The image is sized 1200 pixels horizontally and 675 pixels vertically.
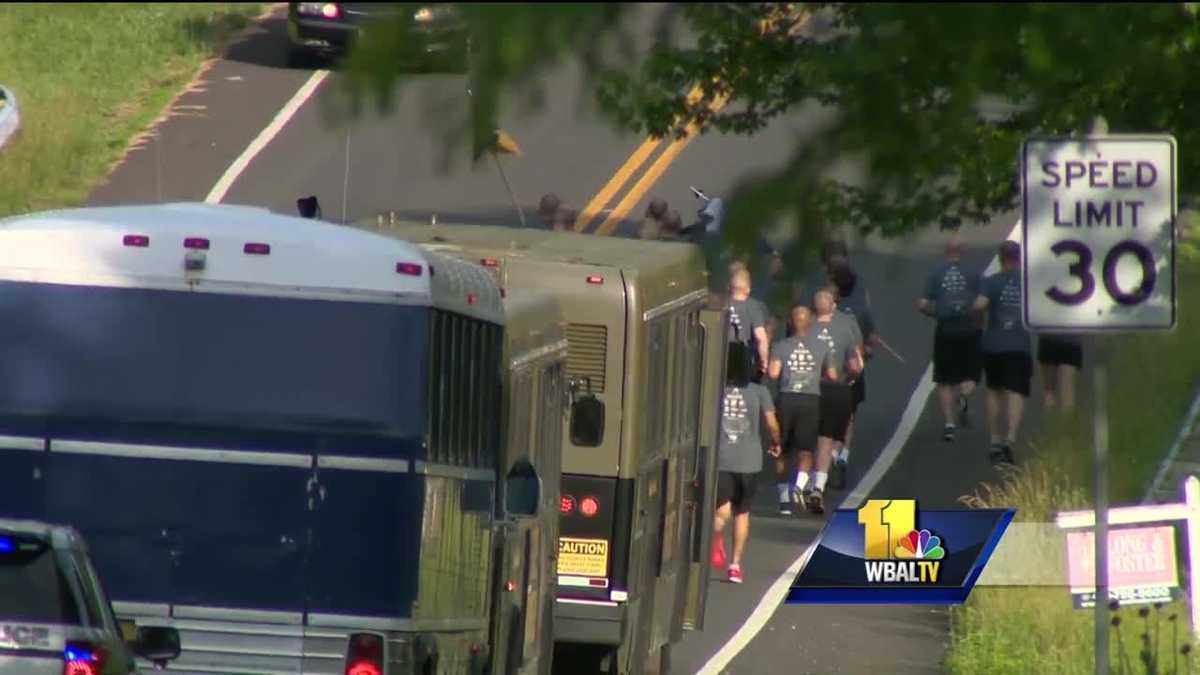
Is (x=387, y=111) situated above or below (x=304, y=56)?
below

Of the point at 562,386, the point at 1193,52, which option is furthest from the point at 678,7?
the point at 562,386

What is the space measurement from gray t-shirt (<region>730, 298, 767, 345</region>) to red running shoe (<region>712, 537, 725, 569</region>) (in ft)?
6.05

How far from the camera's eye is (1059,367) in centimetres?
2419

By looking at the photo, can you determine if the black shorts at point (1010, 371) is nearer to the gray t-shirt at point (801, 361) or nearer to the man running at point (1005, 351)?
the man running at point (1005, 351)

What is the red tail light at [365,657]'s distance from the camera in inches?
404

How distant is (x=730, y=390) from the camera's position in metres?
20.2

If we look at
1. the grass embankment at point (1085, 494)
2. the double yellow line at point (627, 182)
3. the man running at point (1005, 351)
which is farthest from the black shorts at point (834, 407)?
the double yellow line at point (627, 182)

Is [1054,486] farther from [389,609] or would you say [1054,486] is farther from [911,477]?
[389,609]

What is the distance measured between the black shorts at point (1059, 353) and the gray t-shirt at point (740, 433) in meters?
4.57

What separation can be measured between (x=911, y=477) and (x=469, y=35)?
61.3 ft

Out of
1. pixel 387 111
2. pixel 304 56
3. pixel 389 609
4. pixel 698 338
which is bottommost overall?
pixel 389 609

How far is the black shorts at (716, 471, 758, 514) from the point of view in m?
19.8

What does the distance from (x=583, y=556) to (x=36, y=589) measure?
6767 mm

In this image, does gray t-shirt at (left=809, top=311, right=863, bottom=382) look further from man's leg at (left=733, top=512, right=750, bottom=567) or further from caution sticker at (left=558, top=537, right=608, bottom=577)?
caution sticker at (left=558, top=537, right=608, bottom=577)
